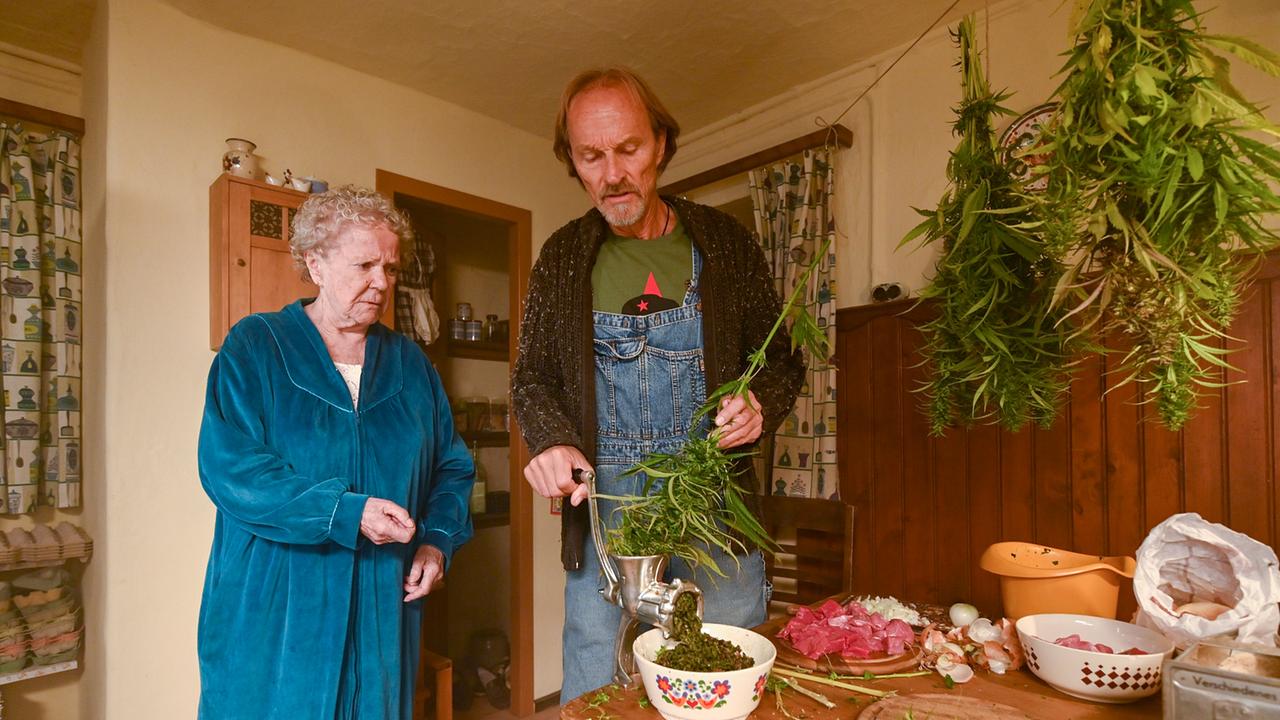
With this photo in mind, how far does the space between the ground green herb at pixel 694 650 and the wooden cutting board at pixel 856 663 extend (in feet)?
0.80

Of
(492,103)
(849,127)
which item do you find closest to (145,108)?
(492,103)

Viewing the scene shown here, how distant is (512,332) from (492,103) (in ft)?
3.81

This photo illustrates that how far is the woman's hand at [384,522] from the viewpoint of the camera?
148 centimetres

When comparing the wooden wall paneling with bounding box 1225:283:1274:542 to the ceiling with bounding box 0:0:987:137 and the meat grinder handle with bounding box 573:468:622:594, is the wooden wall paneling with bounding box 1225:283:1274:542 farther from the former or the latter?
the meat grinder handle with bounding box 573:468:622:594

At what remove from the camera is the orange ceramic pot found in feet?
4.01

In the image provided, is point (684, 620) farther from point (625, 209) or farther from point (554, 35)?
point (554, 35)

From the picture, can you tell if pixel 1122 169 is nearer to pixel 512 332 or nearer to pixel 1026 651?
pixel 1026 651

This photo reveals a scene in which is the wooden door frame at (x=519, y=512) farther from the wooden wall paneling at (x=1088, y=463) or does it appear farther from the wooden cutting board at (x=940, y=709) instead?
the wooden cutting board at (x=940, y=709)

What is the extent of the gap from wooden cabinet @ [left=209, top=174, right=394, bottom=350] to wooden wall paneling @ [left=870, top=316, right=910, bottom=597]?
2.19m

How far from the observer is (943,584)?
2.49m

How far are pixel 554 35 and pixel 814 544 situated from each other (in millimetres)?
2141

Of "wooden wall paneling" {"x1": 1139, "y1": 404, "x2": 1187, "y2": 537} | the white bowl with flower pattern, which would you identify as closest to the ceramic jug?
the white bowl with flower pattern

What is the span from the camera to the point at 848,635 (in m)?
1.19

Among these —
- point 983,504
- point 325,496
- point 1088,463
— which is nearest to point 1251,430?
point 1088,463
